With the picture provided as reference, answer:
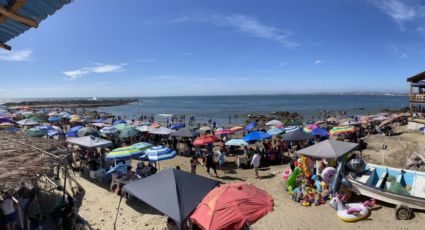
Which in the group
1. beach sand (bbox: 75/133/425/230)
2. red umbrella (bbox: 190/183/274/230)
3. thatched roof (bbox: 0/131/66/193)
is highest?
thatched roof (bbox: 0/131/66/193)

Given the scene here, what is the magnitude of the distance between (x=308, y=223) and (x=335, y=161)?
12.9 ft

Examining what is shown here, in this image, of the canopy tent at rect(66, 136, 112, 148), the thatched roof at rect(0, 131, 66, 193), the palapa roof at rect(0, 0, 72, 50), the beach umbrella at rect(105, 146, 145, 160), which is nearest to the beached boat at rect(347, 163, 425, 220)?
the beach umbrella at rect(105, 146, 145, 160)

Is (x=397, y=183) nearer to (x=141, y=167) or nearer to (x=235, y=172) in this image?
(x=235, y=172)

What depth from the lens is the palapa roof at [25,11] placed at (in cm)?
284

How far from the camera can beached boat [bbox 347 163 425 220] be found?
8.59m

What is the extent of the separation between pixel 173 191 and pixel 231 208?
1317mm

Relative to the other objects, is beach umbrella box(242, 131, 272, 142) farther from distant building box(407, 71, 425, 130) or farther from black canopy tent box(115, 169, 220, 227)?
distant building box(407, 71, 425, 130)

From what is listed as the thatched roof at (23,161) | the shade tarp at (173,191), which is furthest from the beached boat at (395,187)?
the thatched roof at (23,161)

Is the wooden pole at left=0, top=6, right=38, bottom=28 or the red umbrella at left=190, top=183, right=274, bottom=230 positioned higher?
the wooden pole at left=0, top=6, right=38, bottom=28

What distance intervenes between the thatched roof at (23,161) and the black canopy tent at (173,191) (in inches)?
96.2

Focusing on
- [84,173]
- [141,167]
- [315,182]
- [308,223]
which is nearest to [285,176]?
[315,182]

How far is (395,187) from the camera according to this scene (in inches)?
364

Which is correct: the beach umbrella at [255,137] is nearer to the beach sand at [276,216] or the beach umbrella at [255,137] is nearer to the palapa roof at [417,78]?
the beach sand at [276,216]

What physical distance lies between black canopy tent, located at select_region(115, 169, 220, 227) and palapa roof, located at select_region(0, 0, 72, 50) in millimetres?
3825
